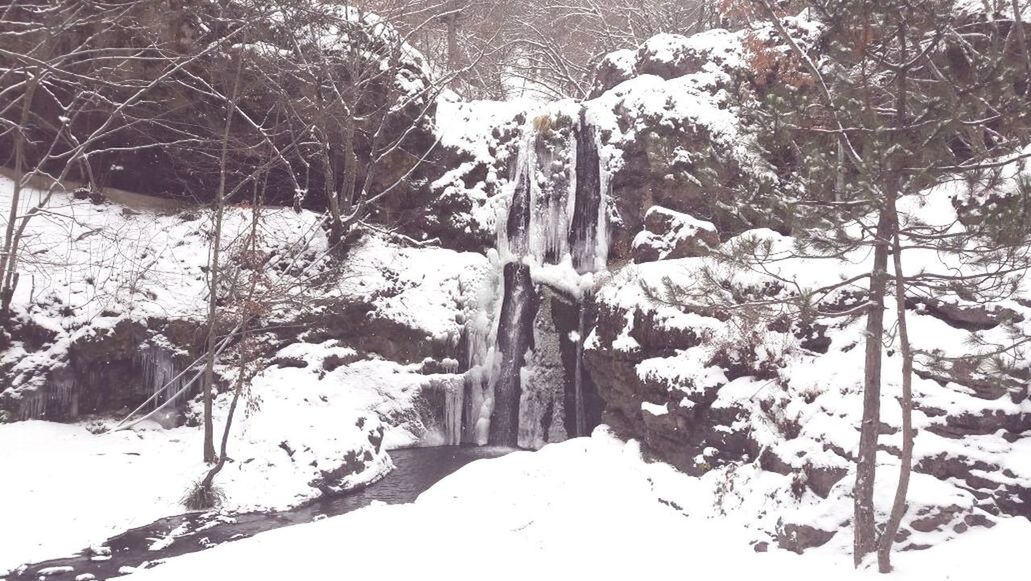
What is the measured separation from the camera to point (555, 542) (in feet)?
24.4

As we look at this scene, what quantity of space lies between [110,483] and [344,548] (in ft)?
15.6

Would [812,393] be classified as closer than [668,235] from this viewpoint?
Yes

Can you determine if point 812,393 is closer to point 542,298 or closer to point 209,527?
point 542,298

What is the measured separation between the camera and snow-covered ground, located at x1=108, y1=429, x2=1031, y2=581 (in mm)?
6090

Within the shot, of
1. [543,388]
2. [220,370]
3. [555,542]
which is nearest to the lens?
[555,542]

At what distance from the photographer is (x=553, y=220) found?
557 inches

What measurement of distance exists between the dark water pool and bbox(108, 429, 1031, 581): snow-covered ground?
92 centimetres

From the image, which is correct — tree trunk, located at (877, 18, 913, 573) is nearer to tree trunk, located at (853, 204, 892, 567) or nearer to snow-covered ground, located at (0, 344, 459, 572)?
tree trunk, located at (853, 204, 892, 567)

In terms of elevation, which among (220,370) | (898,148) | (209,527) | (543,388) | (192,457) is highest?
(898,148)

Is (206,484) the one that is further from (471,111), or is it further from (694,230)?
(471,111)

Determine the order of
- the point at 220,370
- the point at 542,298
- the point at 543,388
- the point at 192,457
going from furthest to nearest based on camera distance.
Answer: the point at 542,298 < the point at 543,388 < the point at 220,370 < the point at 192,457

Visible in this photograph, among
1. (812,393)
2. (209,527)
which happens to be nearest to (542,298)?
(812,393)

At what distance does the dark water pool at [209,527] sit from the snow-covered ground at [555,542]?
92cm

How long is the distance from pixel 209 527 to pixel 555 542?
4844 millimetres
